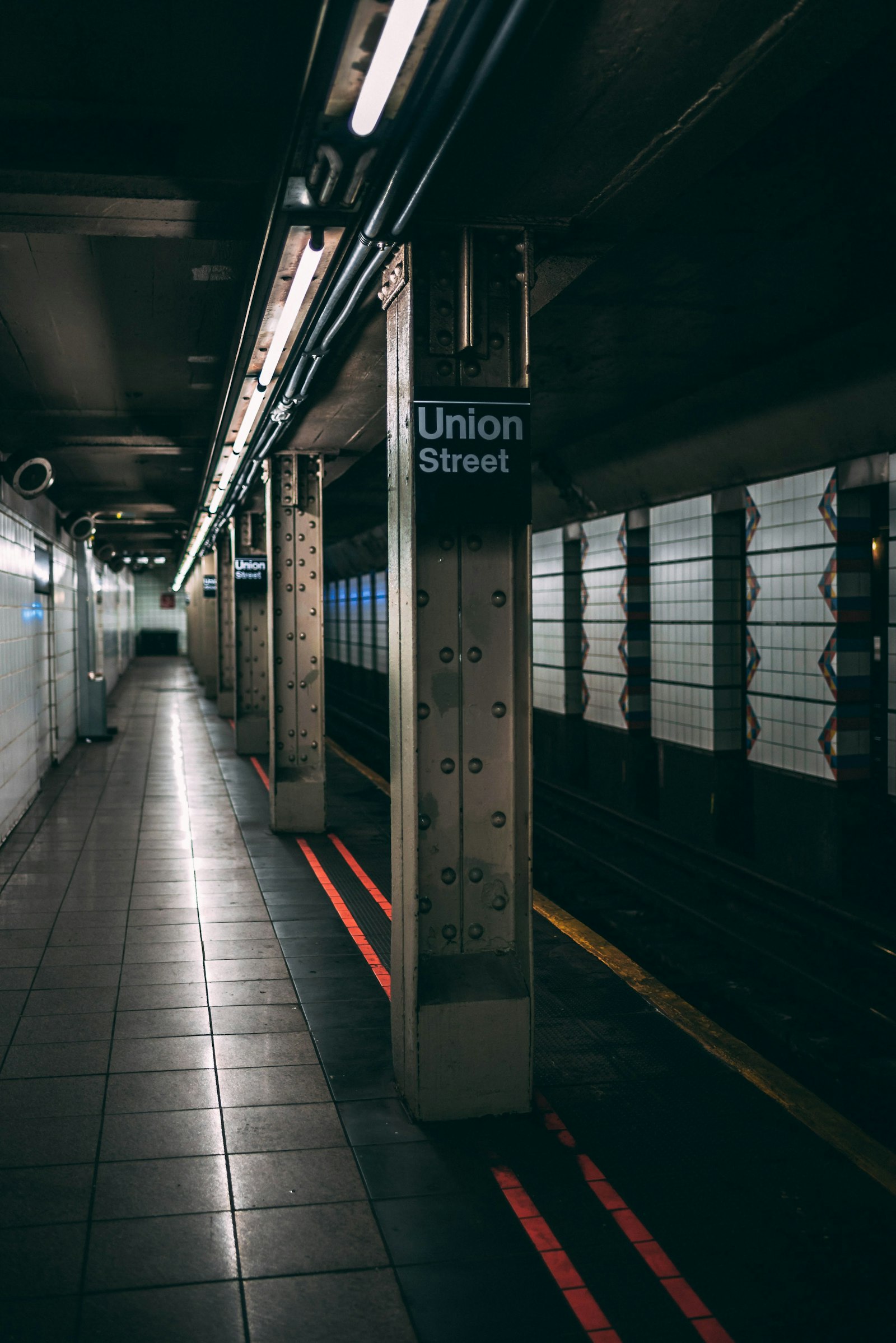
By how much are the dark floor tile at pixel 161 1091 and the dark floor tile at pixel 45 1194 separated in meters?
0.47

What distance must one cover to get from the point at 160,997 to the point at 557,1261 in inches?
118

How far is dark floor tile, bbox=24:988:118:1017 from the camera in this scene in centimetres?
532

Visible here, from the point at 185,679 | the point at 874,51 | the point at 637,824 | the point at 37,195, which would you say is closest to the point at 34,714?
the point at 637,824

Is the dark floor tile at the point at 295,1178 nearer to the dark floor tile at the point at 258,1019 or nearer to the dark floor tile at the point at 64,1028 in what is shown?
the dark floor tile at the point at 258,1019

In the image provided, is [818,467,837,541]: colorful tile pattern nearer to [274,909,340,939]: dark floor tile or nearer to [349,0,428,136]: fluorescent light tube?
[274,909,340,939]: dark floor tile

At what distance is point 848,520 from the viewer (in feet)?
25.8

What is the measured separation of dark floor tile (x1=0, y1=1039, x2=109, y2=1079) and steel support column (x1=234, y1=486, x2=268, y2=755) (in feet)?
34.6

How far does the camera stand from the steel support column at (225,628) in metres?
19.9

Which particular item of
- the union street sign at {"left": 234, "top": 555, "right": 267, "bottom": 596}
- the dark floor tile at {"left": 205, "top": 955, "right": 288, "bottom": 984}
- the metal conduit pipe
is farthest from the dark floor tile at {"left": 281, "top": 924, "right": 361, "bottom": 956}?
the union street sign at {"left": 234, "top": 555, "right": 267, "bottom": 596}

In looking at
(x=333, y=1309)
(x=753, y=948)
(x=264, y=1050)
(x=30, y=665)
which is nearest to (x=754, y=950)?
(x=753, y=948)

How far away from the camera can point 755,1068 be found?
4.63 metres

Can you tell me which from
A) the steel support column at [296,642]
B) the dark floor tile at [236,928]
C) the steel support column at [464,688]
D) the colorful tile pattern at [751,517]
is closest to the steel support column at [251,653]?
the steel support column at [296,642]

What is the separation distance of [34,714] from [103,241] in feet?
26.2

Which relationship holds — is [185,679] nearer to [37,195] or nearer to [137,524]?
[137,524]
